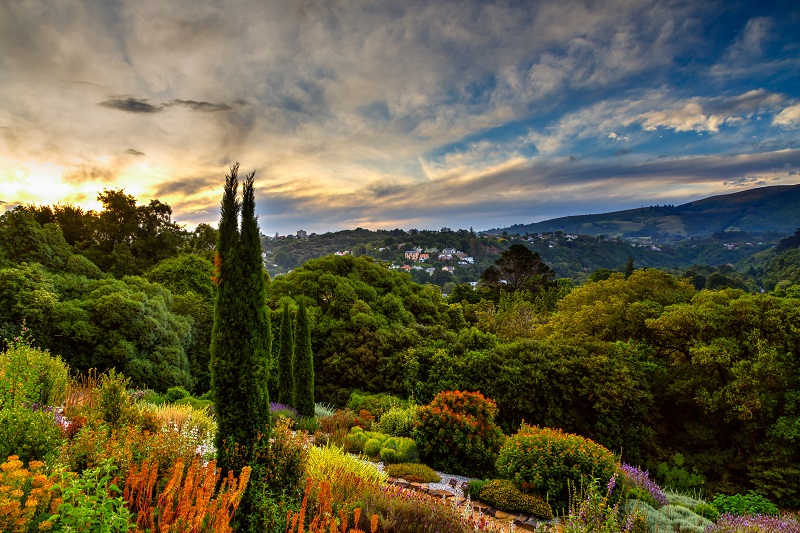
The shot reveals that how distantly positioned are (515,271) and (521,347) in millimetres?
23580

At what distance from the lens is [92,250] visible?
18797mm

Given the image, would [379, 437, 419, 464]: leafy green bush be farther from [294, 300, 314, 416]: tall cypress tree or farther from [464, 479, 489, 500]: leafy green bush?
[294, 300, 314, 416]: tall cypress tree

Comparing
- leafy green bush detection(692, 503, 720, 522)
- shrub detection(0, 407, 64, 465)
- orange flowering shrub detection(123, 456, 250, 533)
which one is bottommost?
leafy green bush detection(692, 503, 720, 522)

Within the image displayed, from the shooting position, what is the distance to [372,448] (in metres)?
6.96

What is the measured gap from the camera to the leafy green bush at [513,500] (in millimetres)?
5086

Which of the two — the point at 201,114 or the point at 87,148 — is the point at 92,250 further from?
the point at 201,114

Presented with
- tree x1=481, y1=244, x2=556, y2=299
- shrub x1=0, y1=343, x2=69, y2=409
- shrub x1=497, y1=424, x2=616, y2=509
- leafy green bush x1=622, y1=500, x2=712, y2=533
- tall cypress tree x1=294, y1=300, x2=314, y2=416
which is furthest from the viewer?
tree x1=481, y1=244, x2=556, y2=299

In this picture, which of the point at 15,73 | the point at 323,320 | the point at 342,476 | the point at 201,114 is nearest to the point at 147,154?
the point at 201,114

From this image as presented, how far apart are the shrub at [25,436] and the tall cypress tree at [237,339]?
145 centimetres

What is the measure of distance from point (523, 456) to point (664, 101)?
15854mm

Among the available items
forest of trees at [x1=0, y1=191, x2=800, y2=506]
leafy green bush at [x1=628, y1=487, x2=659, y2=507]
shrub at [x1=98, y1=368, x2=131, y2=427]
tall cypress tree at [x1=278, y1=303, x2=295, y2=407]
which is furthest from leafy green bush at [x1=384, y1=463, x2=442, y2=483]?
tall cypress tree at [x1=278, y1=303, x2=295, y2=407]

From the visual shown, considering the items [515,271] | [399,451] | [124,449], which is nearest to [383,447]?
[399,451]

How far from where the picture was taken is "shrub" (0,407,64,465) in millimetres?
3311

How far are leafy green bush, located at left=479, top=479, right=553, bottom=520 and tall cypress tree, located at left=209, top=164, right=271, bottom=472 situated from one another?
3302 millimetres
